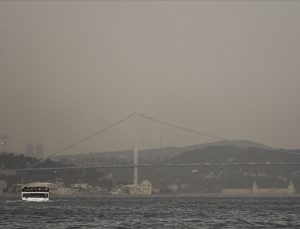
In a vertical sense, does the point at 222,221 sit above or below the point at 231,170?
below

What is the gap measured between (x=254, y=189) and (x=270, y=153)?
26579 millimetres

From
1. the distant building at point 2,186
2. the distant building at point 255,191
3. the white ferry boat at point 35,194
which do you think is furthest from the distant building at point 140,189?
the white ferry boat at point 35,194

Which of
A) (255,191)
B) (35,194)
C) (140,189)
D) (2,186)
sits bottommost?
(35,194)

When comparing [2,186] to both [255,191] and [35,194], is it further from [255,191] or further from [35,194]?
[35,194]

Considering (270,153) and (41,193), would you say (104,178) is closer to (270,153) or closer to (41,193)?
(270,153)

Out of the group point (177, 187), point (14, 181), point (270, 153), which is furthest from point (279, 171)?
point (14, 181)

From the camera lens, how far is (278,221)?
5247cm

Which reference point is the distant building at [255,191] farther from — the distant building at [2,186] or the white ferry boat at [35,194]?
the white ferry boat at [35,194]

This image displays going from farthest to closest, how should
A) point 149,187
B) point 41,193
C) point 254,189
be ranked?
point 254,189
point 149,187
point 41,193

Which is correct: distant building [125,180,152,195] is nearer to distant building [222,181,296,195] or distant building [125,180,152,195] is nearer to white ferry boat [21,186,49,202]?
distant building [222,181,296,195]

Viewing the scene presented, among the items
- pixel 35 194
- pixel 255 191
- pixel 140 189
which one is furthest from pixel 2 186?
pixel 35 194

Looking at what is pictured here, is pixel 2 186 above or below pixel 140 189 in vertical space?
above

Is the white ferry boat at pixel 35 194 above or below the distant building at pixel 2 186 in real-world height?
below

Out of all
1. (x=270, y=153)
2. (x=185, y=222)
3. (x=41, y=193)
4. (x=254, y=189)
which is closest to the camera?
(x=185, y=222)
